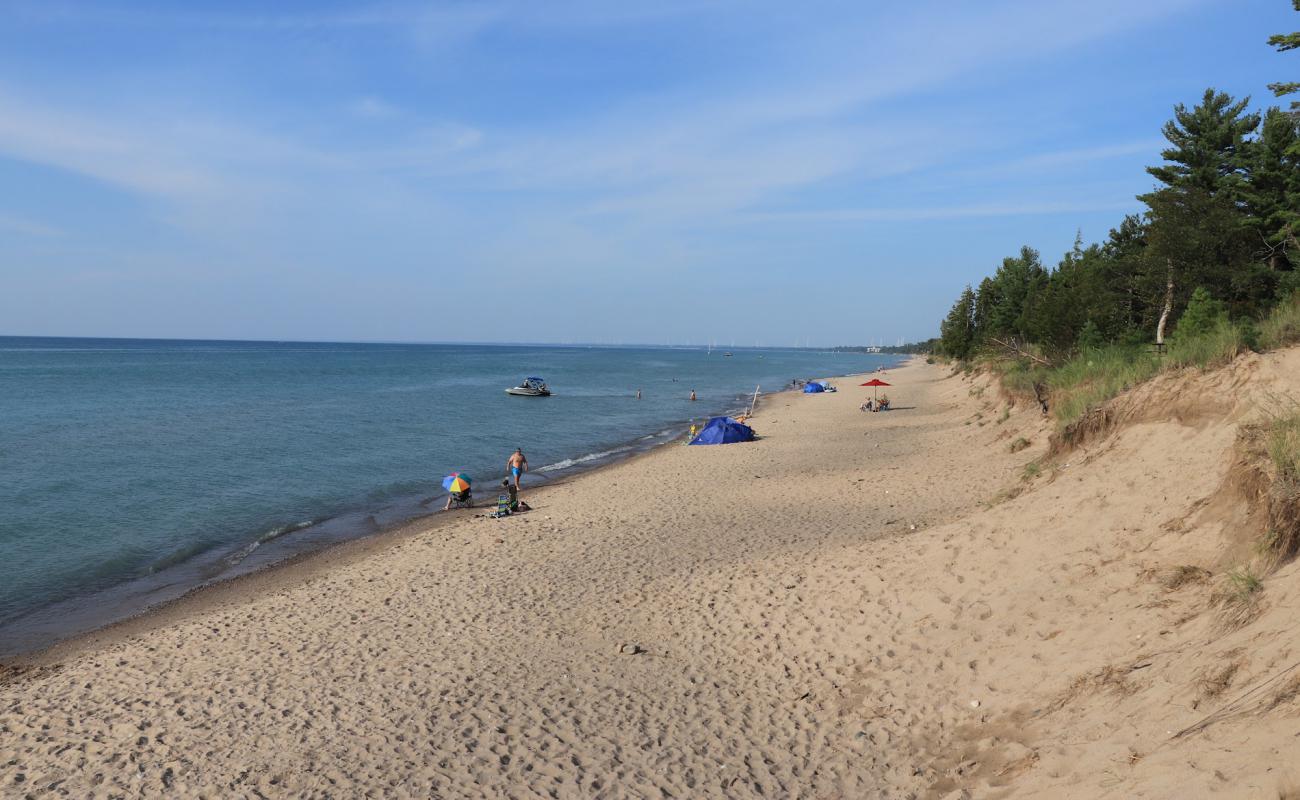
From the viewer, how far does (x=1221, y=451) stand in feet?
30.3

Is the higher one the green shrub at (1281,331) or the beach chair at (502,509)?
the green shrub at (1281,331)

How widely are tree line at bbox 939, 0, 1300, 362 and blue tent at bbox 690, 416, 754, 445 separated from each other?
10.8m

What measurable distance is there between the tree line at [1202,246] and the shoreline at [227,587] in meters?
20.8

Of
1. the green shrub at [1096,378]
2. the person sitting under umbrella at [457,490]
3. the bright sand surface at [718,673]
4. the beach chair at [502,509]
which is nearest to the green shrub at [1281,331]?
the bright sand surface at [718,673]

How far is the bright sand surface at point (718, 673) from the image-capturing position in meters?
6.44

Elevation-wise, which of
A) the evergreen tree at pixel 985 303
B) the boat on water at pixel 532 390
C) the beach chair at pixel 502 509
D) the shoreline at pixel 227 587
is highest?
the evergreen tree at pixel 985 303

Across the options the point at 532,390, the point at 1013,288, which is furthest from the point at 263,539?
the point at 1013,288

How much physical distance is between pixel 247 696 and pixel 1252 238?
3381 centimetres

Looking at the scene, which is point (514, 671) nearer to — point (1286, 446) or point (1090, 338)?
point (1286, 446)

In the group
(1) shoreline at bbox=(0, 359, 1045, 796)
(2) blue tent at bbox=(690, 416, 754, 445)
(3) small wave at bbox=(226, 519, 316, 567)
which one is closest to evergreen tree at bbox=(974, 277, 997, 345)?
(2) blue tent at bbox=(690, 416, 754, 445)

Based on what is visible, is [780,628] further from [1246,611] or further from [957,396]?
[957,396]

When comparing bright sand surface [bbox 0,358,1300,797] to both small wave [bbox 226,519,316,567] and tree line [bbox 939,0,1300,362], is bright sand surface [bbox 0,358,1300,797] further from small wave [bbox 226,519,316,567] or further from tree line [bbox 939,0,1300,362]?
tree line [bbox 939,0,1300,362]

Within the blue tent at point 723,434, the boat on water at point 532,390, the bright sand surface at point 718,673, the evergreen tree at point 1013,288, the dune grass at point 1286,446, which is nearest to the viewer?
the bright sand surface at point 718,673

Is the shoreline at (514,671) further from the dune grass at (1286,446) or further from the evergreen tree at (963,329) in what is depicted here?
the evergreen tree at (963,329)
